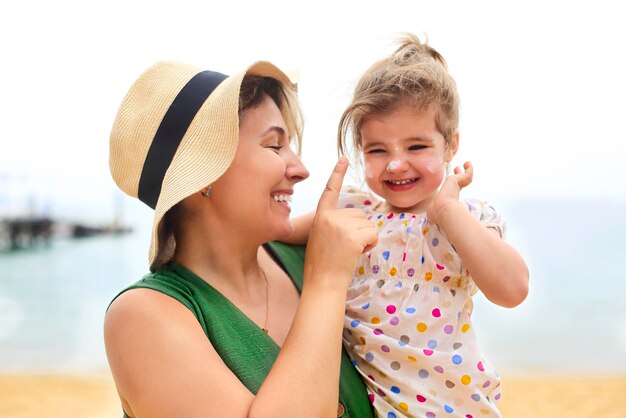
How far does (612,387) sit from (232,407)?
17.6 ft

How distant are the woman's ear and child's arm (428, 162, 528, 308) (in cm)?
23

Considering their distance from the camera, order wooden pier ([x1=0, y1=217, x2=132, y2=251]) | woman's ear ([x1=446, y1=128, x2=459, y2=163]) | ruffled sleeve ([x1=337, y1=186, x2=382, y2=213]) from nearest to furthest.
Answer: woman's ear ([x1=446, y1=128, x2=459, y2=163]), ruffled sleeve ([x1=337, y1=186, x2=382, y2=213]), wooden pier ([x1=0, y1=217, x2=132, y2=251])

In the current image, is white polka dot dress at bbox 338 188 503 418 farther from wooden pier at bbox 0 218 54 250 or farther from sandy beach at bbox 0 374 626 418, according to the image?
wooden pier at bbox 0 218 54 250

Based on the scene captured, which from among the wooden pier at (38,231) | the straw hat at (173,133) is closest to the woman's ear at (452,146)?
the straw hat at (173,133)

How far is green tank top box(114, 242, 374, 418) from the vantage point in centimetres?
129

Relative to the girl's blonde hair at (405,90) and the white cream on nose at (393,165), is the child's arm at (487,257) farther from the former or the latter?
the girl's blonde hair at (405,90)

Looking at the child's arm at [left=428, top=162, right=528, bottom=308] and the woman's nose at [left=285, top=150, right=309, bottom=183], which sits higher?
the woman's nose at [left=285, top=150, right=309, bottom=183]

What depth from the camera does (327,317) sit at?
1242 mm

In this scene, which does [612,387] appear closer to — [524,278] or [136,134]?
[524,278]

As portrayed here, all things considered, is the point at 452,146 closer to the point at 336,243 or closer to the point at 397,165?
the point at 397,165

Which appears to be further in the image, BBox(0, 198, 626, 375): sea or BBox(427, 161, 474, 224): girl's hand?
BBox(0, 198, 626, 375): sea

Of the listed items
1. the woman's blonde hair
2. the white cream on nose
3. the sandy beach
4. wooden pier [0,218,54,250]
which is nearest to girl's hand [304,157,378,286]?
the white cream on nose

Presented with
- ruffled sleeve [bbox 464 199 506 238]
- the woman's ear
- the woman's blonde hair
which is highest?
the woman's blonde hair

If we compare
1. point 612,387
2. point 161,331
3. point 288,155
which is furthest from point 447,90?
point 612,387
